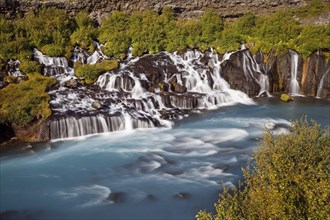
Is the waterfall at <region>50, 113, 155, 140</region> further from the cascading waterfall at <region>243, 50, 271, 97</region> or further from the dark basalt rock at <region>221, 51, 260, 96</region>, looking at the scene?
the cascading waterfall at <region>243, 50, 271, 97</region>

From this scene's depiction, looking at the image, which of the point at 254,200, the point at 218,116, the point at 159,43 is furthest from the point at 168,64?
the point at 254,200

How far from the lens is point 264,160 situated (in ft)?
44.0

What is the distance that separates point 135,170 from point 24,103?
12874mm

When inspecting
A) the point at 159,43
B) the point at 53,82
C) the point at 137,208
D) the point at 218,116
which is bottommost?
the point at 137,208

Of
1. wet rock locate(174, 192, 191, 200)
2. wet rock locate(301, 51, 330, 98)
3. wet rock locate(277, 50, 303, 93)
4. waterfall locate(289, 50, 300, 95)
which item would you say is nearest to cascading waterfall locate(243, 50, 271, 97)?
wet rock locate(277, 50, 303, 93)

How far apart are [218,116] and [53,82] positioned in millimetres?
16658

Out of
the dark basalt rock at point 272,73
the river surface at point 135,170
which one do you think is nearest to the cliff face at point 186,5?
the dark basalt rock at point 272,73

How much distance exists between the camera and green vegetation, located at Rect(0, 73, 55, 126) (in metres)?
29.0

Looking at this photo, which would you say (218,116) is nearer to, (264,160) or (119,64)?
(119,64)

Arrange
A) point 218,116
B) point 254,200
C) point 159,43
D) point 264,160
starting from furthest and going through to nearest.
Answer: point 159,43
point 218,116
point 264,160
point 254,200

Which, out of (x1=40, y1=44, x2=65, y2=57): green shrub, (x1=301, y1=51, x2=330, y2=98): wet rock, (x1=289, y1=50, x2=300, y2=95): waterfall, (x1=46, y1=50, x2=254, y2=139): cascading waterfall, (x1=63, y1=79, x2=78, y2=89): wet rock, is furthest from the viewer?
(x1=40, y1=44, x2=65, y2=57): green shrub

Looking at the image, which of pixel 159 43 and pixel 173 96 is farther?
pixel 159 43

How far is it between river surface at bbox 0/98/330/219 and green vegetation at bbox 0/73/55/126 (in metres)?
3.12

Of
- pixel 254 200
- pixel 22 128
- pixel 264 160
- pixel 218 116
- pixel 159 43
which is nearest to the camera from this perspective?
pixel 254 200
